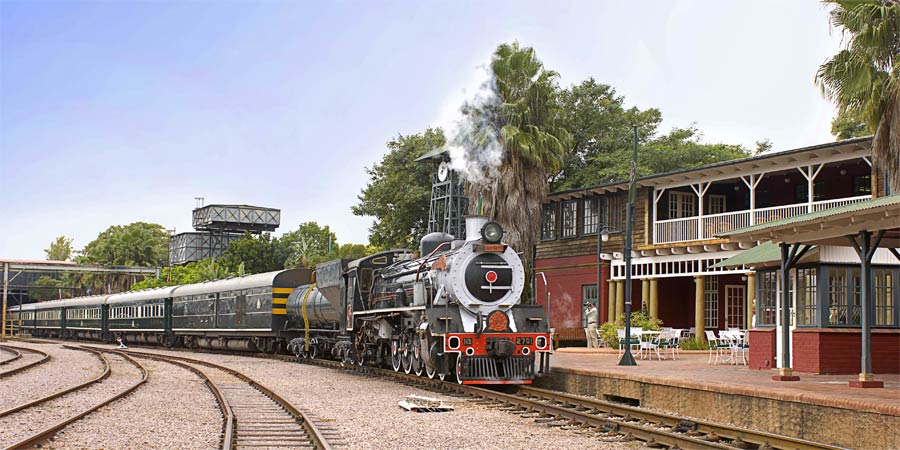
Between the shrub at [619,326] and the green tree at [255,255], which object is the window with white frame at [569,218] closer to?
the shrub at [619,326]

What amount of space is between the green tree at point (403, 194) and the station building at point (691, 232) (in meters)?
12.2

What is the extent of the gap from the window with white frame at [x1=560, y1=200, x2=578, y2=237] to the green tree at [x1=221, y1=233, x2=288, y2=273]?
4236cm

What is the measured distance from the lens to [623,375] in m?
14.2

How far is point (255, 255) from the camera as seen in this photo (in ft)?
236

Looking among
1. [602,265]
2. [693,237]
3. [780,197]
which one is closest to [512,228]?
[602,265]

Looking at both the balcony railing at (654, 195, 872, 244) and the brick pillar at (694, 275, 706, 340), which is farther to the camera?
the brick pillar at (694, 275, 706, 340)

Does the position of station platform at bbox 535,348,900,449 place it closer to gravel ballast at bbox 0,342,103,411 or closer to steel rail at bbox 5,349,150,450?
steel rail at bbox 5,349,150,450

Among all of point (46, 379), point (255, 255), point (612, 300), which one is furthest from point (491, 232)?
point (255, 255)

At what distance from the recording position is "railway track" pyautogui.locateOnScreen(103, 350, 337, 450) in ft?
31.6

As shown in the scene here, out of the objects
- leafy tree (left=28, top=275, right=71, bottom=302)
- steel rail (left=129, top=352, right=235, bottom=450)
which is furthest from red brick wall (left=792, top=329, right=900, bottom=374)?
leafy tree (left=28, top=275, right=71, bottom=302)

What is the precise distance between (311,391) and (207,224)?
71.7 m

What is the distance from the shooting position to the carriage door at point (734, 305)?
2906cm

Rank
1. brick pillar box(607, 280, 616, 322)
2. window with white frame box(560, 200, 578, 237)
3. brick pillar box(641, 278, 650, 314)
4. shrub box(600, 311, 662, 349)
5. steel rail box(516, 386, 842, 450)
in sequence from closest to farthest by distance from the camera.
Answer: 1. steel rail box(516, 386, 842, 450)
2. shrub box(600, 311, 662, 349)
3. brick pillar box(641, 278, 650, 314)
4. brick pillar box(607, 280, 616, 322)
5. window with white frame box(560, 200, 578, 237)

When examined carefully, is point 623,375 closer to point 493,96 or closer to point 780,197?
point 780,197
